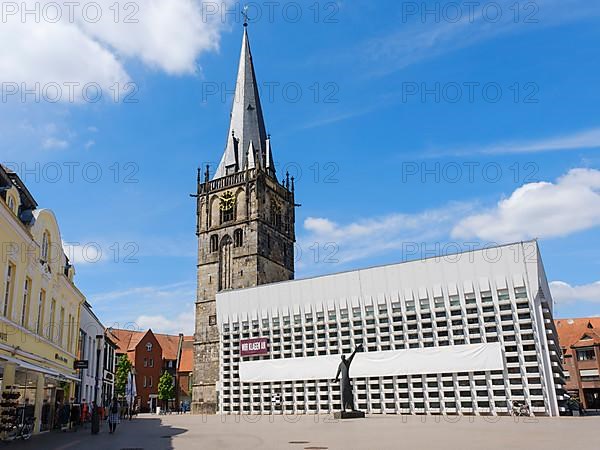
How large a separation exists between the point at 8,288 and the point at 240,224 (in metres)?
44.3

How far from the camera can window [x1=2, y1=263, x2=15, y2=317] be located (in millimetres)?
18072

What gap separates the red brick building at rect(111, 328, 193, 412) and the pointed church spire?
27.7 meters

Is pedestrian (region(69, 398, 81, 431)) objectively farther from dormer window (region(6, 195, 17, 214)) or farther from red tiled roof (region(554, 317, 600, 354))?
red tiled roof (region(554, 317, 600, 354))

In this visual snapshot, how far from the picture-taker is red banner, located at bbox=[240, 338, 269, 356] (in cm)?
4509

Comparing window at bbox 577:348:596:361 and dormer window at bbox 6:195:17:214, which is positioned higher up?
dormer window at bbox 6:195:17:214

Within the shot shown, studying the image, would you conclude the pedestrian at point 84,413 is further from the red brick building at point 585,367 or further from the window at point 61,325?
the red brick building at point 585,367

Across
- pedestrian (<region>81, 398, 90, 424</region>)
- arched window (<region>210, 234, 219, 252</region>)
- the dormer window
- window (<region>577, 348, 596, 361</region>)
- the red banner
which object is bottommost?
pedestrian (<region>81, 398, 90, 424</region>)

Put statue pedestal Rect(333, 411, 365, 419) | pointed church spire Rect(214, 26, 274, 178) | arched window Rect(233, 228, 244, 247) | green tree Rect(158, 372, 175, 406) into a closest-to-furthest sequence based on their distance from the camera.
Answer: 1. statue pedestal Rect(333, 411, 365, 419)
2. arched window Rect(233, 228, 244, 247)
3. pointed church spire Rect(214, 26, 274, 178)
4. green tree Rect(158, 372, 175, 406)

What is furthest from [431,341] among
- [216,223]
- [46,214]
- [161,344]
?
[161,344]

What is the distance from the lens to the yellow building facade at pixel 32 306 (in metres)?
17.7

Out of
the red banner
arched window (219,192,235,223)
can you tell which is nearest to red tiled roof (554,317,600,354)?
the red banner

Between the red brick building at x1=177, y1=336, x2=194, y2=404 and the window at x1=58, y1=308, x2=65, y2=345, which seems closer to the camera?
the window at x1=58, y1=308, x2=65, y2=345

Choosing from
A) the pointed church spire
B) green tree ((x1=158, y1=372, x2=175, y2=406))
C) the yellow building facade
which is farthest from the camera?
green tree ((x1=158, y1=372, x2=175, y2=406))

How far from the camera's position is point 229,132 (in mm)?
70312
